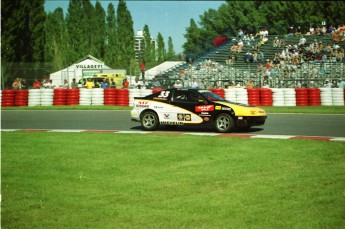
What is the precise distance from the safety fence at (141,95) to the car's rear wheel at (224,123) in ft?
31.9

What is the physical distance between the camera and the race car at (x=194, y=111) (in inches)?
557

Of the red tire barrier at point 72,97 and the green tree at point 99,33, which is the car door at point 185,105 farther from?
the green tree at point 99,33

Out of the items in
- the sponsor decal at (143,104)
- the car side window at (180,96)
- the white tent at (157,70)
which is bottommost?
the sponsor decal at (143,104)

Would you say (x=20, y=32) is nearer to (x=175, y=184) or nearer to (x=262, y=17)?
(x=262, y=17)

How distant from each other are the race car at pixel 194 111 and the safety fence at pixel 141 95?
9429 millimetres

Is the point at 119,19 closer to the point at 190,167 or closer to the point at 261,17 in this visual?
the point at 261,17

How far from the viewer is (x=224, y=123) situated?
47.2ft

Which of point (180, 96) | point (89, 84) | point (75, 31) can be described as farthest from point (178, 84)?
point (75, 31)

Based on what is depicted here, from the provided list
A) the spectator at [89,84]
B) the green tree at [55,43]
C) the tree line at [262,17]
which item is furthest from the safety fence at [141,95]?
the green tree at [55,43]

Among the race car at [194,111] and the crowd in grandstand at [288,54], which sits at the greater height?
the crowd in grandstand at [288,54]

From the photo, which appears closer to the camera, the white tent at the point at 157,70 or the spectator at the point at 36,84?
the spectator at the point at 36,84

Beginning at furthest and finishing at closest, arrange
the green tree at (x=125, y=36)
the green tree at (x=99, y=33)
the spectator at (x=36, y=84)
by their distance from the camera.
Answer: the green tree at (x=99, y=33) < the green tree at (x=125, y=36) < the spectator at (x=36, y=84)

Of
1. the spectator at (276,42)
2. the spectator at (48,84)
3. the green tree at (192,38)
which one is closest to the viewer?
the spectator at (48,84)

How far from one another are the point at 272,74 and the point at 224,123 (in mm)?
16088
